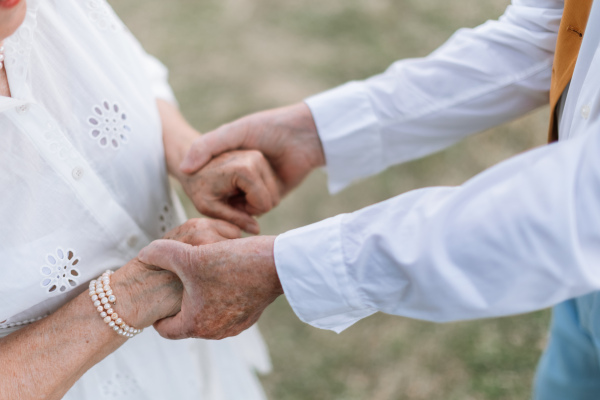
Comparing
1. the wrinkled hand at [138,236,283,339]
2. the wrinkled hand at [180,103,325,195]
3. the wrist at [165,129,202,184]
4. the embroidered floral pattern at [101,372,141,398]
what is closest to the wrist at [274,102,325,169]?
the wrinkled hand at [180,103,325,195]

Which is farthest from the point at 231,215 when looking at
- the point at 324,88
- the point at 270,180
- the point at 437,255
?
the point at 324,88

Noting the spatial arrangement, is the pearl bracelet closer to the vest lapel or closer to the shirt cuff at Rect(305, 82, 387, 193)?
the shirt cuff at Rect(305, 82, 387, 193)

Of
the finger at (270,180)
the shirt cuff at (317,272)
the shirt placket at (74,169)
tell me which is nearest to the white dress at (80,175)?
the shirt placket at (74,169)

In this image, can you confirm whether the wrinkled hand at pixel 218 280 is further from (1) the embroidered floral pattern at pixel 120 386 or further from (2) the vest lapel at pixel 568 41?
(2) the vest lapel at pixel 568 41

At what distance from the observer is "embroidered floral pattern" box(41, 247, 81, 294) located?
1.06 m

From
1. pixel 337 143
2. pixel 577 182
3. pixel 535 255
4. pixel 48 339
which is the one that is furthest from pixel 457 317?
pixel 48 339

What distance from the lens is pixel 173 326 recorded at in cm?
115

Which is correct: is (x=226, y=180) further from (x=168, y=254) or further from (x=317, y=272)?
(x=317, y=272)

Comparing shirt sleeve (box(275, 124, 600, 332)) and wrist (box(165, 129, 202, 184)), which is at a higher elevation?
wrist (box(165, 129, 202, 184))

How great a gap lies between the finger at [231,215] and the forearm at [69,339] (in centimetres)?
28

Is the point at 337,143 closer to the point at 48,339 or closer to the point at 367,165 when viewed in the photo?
the point at 367,165

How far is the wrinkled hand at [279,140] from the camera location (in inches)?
55.2

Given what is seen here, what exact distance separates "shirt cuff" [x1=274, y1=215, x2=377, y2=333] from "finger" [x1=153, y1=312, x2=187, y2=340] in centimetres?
25

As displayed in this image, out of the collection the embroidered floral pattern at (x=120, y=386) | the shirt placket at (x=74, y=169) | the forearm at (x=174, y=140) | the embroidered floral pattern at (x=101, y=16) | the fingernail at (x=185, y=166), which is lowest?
the embroidered floral pattern at (x=120, y=386)
